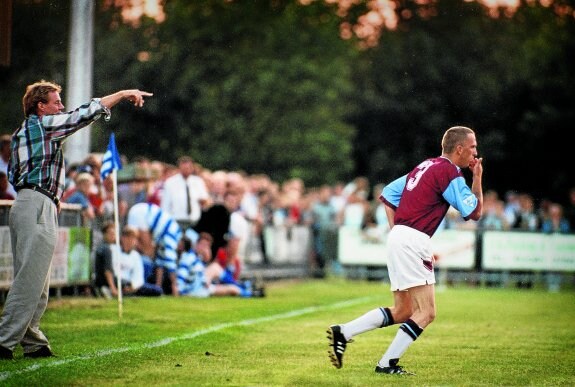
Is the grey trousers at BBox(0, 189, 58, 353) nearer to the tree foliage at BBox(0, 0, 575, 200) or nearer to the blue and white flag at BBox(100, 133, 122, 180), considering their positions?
the blue and white flag at BBox(100, 133, 122, 180)

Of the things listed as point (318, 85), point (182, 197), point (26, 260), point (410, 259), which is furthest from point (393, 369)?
point (318, 85)

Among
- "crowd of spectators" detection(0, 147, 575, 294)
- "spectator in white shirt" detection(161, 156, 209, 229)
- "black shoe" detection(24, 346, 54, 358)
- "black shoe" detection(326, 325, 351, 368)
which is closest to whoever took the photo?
"black shoe" detection(326, 325, 351, 368)

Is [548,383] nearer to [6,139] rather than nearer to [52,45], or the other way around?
[6,139]

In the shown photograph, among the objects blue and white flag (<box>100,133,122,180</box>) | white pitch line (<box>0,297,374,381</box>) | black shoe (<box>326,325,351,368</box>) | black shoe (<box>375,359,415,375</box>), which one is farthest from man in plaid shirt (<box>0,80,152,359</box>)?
blue and white flag (<box>100,133,122,180</box>)

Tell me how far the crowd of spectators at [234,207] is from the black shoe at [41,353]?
6419 mm

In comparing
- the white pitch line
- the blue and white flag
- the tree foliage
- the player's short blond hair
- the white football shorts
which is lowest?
the white pitch line

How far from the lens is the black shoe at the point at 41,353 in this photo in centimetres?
1080

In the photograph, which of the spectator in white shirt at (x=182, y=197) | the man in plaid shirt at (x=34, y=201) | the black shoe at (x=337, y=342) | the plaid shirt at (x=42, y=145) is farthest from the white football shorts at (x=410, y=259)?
the spectator in white shirt at (x=182, y=197)

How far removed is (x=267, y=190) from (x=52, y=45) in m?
16.2

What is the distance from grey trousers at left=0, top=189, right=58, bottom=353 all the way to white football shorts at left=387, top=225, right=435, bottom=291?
2738 mm

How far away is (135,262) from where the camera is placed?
1938 cm

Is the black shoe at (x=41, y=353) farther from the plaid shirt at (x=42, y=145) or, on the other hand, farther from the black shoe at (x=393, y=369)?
the black shoe at (x=393, y=369)

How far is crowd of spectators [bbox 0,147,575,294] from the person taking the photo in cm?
1986

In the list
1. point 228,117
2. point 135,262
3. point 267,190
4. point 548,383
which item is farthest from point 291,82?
point 548,383
